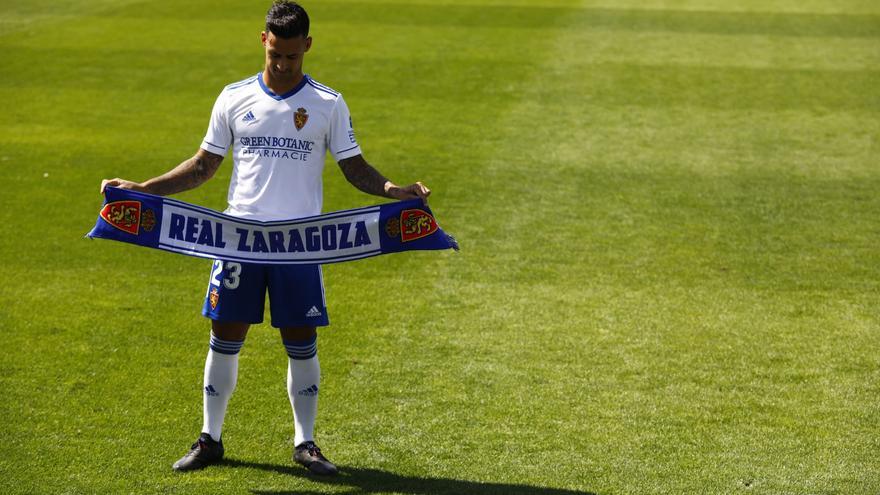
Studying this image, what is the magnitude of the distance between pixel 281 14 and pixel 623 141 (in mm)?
8518

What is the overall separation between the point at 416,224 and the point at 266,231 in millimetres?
742

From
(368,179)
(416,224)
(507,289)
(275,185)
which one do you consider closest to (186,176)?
(275,185)

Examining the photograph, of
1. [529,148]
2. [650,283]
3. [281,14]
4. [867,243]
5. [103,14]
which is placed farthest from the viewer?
[103,14]

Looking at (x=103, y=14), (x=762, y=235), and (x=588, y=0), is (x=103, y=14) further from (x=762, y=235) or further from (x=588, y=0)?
(x=762, y=235)

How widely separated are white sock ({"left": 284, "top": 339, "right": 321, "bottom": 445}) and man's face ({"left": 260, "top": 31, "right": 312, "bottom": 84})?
133 centimetres

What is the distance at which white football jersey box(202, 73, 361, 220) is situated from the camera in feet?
18.5

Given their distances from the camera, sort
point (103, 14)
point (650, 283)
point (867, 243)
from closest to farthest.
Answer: point (650, 283) → point (867, 243) → point (103, 14)

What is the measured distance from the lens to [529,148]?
1305 centimetres

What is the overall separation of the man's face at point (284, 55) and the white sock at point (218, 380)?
1.35 m

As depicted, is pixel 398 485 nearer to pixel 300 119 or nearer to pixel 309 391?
pixel 309 391

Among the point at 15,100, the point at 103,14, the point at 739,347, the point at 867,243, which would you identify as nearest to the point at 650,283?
the point at 739,347

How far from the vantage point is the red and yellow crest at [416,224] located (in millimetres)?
5789

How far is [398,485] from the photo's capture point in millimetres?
5727

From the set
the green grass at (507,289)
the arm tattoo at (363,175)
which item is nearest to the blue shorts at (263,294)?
the arm tattoo at (363,175)
